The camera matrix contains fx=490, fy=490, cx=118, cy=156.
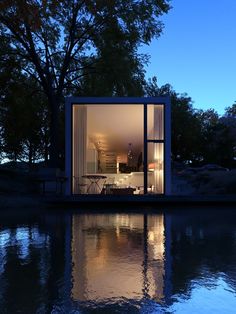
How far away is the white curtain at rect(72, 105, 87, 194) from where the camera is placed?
19.5 meters

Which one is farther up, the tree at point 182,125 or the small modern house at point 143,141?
the tree at point 182,125

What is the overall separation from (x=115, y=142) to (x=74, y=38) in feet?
22.5

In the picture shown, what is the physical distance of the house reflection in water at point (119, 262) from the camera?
4.96 meters

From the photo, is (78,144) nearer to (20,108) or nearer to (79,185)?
(79,185)

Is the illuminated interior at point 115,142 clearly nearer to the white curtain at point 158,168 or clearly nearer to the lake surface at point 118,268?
A: the white curtain at point 158,168

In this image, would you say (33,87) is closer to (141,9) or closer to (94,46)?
(94,46)

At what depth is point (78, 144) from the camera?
65.5 feet

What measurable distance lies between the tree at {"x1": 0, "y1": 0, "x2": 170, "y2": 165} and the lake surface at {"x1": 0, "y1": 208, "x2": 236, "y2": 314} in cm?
1504

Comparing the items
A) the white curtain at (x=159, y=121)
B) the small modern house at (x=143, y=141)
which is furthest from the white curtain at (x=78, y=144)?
the white curtain at (x=159, y=121)

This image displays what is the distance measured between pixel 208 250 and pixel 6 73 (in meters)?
20.9

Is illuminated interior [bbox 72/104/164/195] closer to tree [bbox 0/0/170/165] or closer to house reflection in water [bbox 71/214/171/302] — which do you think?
tree [bbox 0/0/170/165]

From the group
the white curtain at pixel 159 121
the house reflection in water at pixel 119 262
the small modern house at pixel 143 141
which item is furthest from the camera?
the white curtain at pixel 159 121

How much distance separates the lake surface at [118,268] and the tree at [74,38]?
15.0m

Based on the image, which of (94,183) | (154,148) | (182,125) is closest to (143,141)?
(154,148)
